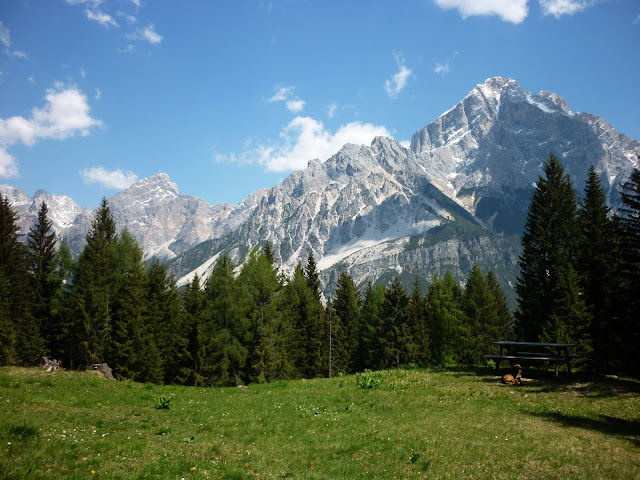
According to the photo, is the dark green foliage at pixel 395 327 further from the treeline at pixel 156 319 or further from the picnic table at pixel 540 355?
the picnic table at pixel 540 355

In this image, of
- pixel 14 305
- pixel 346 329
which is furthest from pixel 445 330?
pixel 14 305

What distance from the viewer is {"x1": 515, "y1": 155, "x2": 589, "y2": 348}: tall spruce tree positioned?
40906 millimetres

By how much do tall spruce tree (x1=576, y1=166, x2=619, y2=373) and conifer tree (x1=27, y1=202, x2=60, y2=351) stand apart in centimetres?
5858

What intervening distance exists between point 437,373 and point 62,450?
28093 millimetres

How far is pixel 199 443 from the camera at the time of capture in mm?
14164

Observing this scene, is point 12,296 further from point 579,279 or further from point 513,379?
point 579,279

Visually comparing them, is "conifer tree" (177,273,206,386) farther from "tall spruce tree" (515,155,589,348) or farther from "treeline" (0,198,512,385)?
"tall spruce tree" (515,155,589,348)

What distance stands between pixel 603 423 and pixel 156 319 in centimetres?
4763

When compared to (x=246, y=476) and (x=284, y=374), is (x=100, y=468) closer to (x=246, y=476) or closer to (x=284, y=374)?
(x=246, y=476)

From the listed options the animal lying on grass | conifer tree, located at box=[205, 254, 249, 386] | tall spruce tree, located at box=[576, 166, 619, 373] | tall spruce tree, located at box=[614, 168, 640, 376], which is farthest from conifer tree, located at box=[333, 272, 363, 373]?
tall spruce tree, located at box=[614, 168, 640, 376]

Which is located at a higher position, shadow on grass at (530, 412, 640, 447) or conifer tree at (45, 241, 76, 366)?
conifer tree at (45, 241, 76, 366)

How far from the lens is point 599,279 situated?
35562 millimetres

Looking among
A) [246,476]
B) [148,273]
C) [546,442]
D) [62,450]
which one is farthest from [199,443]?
[148,273]

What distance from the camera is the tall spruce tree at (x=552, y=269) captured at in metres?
40.9
